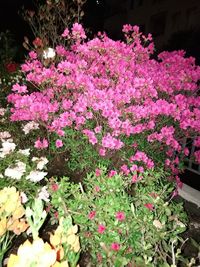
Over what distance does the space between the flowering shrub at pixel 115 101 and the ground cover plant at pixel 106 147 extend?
1 centimetres

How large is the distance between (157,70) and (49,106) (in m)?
1.78

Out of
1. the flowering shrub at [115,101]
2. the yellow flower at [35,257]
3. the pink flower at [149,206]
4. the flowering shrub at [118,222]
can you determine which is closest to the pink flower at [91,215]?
the flowering shrub at [118,222]

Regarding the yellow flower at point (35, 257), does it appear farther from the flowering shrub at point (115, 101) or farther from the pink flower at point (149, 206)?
the flowering shrub at point (115, 101)

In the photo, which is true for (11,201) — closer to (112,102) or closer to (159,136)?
(112,102)

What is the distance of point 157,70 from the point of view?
196 inches

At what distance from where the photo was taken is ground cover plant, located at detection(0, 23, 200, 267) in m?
2.82

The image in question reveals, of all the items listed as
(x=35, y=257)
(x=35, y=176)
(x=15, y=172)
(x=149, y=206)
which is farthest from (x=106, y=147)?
(x=35, y=257)

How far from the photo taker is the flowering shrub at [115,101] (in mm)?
4090

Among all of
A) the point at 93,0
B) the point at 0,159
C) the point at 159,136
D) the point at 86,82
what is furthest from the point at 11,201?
the point at 93,0

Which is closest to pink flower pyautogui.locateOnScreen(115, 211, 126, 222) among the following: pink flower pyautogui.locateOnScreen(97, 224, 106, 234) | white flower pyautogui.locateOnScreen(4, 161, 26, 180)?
pink flower pyautogui.locateOnScreen(97, 224, 106, 234)

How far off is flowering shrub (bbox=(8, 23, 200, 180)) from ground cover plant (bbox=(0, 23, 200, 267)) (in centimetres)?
1

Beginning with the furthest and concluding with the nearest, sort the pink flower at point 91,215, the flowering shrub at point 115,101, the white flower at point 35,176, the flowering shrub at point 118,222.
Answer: the flowering shrub at point 115,101, the white flower at point 35,176, the pink flower at point 91,215, the flowering shrub at point 118,222

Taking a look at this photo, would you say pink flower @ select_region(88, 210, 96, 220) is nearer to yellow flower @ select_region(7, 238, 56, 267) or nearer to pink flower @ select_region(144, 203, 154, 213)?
pink flower @ select_region(144, 203, 154, 213)

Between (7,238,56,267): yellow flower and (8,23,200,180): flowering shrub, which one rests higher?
(8,23,200,180): flowering shrub
